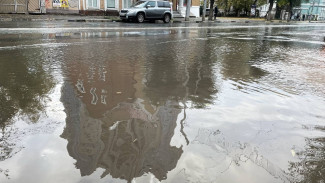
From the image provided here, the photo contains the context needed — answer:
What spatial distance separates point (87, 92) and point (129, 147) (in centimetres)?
189

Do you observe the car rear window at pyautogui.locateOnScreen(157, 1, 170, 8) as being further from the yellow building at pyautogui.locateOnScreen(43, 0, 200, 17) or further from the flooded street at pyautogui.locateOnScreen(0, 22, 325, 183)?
the flooded street at pyautogui.locateOnScreen(0, 22, 325, 183)

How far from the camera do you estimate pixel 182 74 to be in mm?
5762

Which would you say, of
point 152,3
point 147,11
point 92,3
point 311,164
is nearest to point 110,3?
point 92,3

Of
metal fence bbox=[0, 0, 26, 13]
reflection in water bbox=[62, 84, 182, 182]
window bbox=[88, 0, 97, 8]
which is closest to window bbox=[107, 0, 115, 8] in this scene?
window bbox=[88, 0, 97, 8]

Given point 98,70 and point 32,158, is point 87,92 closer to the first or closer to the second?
point 98,70

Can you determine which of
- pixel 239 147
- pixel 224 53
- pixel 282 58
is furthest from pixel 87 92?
pixel 282 58

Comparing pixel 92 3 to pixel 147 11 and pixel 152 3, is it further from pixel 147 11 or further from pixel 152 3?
pixel 147 11

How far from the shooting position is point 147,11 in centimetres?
2398

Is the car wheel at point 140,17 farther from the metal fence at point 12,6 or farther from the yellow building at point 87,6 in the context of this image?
the metal fence at point 12,6

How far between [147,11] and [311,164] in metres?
22.8

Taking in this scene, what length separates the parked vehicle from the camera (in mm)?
23438

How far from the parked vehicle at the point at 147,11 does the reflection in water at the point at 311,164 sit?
71.6 ft

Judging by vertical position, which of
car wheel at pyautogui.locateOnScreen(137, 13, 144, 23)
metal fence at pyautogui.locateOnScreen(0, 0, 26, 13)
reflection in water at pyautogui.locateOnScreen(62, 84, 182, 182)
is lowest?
reflection in water at pyautogui.locateOnScreen(62, 84, 182, 182)

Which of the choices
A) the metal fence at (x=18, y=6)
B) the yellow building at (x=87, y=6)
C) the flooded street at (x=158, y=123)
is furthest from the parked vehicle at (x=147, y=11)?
the flooded street at (x=158, y=123)
